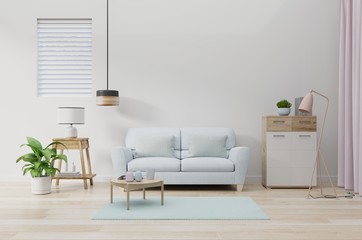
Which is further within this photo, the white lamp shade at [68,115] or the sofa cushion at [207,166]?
the white lamp shade at [68,115]

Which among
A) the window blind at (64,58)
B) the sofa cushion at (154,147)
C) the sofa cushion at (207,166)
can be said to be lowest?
the sofa cushion at (207,166)

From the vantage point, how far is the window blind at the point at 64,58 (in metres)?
5.96

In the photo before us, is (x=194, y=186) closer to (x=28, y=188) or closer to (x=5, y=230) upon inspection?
(x=28, y=188)

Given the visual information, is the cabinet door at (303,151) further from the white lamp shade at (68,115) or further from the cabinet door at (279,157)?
the white lamp shade at (68,115)

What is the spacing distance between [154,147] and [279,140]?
1.72 m

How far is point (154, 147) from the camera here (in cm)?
537

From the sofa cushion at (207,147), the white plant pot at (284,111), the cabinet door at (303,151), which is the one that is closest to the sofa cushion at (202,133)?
→ the sofa cushion at (207,147)

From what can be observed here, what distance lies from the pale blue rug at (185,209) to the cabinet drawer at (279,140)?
3.51 feet

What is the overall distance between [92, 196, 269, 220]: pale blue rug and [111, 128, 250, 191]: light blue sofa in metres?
0.52

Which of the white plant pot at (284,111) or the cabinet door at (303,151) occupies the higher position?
the white plant pot at (284,111)

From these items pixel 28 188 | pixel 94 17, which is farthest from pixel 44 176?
pixel 94 17

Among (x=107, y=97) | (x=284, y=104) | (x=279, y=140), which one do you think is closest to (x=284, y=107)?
(x=284, y=104)

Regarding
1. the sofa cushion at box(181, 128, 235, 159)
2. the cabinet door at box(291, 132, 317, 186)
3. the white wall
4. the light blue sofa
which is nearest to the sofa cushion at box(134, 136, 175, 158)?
the light blue sofa

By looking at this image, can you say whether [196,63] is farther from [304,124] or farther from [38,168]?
[38,168]
